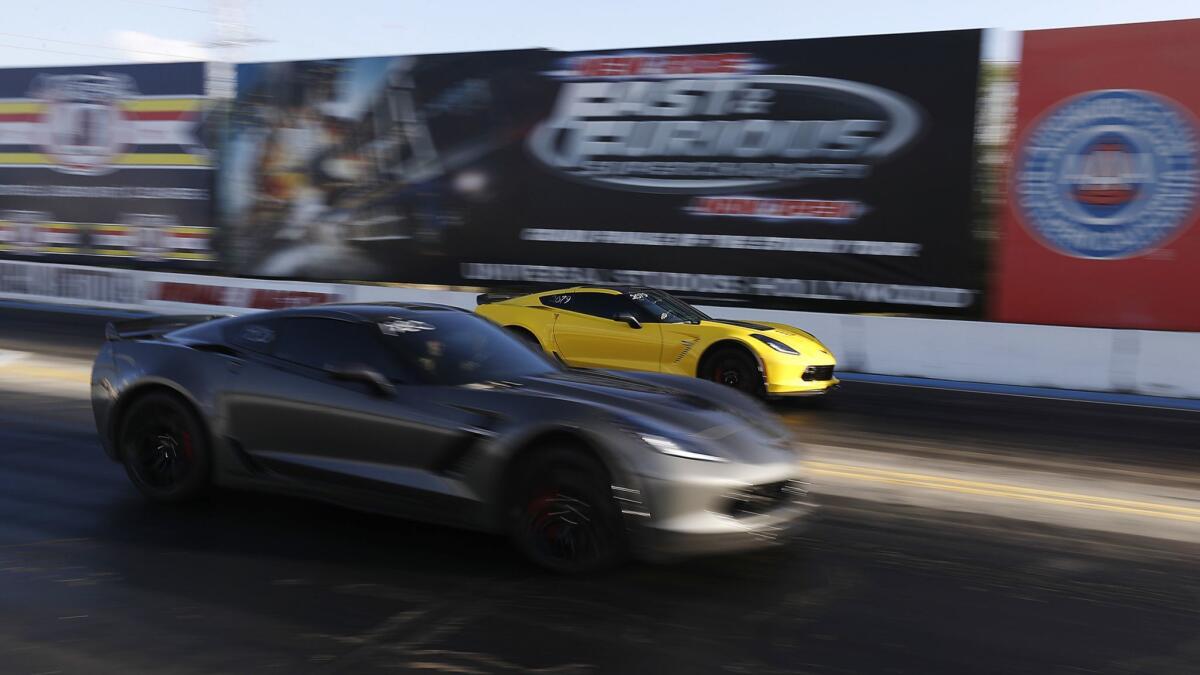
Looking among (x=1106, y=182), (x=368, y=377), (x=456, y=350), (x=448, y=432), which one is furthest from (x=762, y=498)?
(x=1106, y=182)

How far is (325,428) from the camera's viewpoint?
522cm

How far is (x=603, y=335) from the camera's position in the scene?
11.0 m

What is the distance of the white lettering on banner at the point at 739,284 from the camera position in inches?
674

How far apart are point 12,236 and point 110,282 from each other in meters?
6.81

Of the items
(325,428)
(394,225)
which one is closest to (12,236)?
(394,225)

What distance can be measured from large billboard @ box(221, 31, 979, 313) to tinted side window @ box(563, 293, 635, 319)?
7.51 meters

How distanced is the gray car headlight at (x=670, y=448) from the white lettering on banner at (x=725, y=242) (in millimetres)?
13660

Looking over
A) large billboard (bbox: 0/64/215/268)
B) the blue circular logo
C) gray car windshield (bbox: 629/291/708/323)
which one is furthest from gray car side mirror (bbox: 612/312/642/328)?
large billboard (bbox: 0/64/215/268)

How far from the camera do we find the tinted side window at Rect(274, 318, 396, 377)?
5.33 meters

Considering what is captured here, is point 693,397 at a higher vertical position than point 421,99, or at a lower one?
lower

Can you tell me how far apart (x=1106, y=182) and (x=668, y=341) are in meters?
9.43

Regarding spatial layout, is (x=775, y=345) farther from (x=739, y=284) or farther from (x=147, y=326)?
(x=739, y=284)

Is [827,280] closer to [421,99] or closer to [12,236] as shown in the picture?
[421,99]

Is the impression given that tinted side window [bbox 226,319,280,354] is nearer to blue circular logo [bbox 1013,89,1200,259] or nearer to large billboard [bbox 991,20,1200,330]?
large billboard [bbox 991,20,1200,330]
